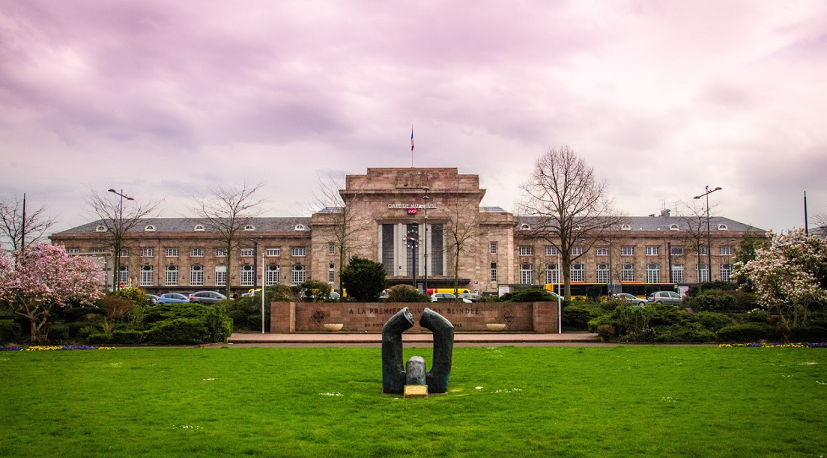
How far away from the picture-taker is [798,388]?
1372 cm

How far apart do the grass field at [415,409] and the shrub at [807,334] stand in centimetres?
885

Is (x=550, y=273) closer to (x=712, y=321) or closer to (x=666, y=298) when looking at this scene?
(x=666, y=298)

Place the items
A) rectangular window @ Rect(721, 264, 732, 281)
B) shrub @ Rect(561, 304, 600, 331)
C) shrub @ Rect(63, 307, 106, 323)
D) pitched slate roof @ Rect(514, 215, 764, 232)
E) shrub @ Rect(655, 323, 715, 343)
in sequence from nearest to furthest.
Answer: shrub @ Rect(655, 323, 715, 343)
shrub @ Rect(63, 307, 106, 323)
shrub @ Rect(561, 304, 600, 331)
rectangular window @ Rect(721, 264, 732, 281)
pitched slate roof @ Rect(514, 215, 764, 232)

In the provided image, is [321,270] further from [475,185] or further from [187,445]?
[187,445]

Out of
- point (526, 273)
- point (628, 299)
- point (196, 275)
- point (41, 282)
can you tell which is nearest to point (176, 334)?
point (41, 282)

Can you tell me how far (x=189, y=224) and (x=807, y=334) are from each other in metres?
76.4

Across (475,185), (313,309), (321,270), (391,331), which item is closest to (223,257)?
(321,270)

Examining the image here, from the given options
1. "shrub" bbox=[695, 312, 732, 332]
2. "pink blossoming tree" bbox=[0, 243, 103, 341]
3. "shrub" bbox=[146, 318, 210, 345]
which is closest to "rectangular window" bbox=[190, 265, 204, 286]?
"pink blossoming tree" bbox=[0, 243, 103, 341]

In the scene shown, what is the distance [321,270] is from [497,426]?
6693 cm

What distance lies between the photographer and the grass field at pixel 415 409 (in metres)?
9.09

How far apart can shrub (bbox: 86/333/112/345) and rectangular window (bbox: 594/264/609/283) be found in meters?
67.1

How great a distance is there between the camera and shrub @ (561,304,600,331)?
34.8 m

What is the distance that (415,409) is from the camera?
38.7 ft

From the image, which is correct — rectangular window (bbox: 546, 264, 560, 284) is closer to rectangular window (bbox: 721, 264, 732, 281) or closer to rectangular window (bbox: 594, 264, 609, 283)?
rectangular window (bbox: 594, 264, 609, 283)
